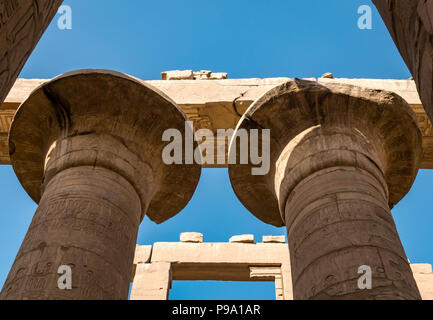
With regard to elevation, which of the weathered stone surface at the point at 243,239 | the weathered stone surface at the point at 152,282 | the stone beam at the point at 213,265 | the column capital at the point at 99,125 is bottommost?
the column capital at the point at 99,125

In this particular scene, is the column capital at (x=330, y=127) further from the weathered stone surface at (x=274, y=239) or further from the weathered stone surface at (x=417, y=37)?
the weathered stone surface at (x=274, y=239)

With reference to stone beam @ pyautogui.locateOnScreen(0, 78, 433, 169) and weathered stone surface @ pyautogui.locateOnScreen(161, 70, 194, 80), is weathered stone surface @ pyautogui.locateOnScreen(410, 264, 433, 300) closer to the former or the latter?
stone beam @ pyautogui.locateOnScreen(0, 78, 433, 169)

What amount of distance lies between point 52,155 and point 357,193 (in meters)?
3.52

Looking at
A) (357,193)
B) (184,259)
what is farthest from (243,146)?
(184,259)

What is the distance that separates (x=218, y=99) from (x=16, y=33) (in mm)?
5500

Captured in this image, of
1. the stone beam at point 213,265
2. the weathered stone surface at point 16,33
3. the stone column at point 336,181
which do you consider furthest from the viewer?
the stone beam at point 213,265

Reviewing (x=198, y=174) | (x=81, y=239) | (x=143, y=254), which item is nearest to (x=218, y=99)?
(x=198, y=174)

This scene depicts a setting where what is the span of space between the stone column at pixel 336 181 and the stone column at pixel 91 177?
1162 millimetres

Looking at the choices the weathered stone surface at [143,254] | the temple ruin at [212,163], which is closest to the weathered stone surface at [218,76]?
the temple ruin at [212,163]

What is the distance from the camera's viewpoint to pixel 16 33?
9.04 feet

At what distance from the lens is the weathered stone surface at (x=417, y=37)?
2.47 metres

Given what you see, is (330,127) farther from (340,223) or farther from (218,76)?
(218,76)

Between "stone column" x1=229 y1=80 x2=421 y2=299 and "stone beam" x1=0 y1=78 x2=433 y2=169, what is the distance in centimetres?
187

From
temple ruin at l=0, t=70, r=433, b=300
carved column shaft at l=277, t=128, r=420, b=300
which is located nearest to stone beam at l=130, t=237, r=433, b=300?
temple ruin at l=0, t=70, r=433, b=300
